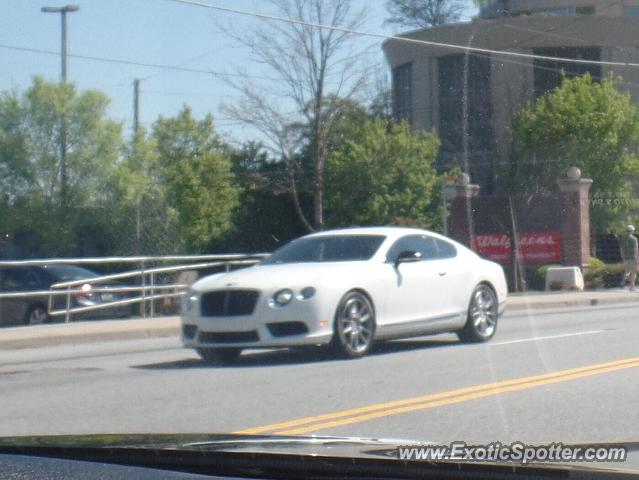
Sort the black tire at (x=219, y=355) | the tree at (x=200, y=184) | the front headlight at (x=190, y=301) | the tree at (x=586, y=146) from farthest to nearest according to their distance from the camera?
the tree at (x=586, y=146), the tree at (x=200, y=184), the black tire at (x=219, y=355), the front headlight at (x=190, y=301)

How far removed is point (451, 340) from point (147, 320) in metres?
7.28

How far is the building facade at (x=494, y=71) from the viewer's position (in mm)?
48188

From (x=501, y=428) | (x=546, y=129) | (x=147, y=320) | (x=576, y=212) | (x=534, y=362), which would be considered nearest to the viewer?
(x=501, y=428)

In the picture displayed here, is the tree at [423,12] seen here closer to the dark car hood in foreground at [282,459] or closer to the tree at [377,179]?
the tree at [377,179]

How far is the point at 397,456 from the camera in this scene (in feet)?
10.6

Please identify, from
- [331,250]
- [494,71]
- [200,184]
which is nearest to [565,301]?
[331,250]

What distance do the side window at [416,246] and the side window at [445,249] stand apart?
0.22 feet

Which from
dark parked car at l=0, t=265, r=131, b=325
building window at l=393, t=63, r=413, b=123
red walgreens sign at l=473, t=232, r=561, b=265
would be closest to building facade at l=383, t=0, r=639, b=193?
building window at l=393, t=63, r=413, b=123

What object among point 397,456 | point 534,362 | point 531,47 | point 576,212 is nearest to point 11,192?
point 576,212

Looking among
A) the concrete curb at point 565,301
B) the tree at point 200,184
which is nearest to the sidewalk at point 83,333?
the concrete curb at point 565,301

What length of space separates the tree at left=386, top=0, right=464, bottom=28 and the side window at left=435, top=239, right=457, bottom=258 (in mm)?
31790

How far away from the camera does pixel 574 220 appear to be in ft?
121

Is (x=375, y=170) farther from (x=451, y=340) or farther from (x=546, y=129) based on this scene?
(x=451, y=340)

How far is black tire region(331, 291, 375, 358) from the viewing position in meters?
12.2
